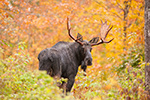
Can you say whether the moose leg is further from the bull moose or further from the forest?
the forest

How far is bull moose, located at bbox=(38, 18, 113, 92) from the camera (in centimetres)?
602

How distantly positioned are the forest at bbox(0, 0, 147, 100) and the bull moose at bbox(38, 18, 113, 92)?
0.41m

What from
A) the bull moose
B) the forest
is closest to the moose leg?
the bull moose

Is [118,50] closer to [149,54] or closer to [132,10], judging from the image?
[132,10]

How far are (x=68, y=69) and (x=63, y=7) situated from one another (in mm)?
7877

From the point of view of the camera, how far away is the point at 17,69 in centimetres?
513

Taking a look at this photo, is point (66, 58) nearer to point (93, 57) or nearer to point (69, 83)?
point (69, 83)

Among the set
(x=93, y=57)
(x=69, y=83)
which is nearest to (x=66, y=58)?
(x=69, y=83)

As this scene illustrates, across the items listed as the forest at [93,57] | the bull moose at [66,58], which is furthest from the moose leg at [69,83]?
the forest at [93,57]

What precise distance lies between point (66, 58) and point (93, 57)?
26.9 ft

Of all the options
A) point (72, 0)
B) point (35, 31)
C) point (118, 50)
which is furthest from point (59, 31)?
point (118, 50)

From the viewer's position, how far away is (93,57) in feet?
48.8

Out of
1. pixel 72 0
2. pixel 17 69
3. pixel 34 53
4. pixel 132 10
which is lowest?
pixel 34 53

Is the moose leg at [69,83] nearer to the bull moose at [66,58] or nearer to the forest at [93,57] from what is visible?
the bull moose at [66,58]
